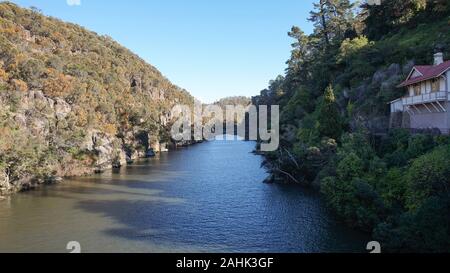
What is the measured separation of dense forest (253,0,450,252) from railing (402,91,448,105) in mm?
3219

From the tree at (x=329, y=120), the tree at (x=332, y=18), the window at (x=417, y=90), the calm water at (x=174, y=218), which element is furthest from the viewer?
the tree at (x=332, y=18)

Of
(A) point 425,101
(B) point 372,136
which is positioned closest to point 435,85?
(A) point 425,101

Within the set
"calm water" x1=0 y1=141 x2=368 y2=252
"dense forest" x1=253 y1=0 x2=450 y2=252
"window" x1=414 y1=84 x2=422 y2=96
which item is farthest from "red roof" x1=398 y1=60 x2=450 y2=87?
"calm water" x1=0 y1=141 x2=368 y2=252

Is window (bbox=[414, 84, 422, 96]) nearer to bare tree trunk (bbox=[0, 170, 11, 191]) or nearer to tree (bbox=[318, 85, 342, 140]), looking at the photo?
tree (bbox=[318, 85, 342, 140])

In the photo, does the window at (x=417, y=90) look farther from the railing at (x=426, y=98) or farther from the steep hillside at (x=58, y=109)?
the steep hillside at (x=58, y=109)

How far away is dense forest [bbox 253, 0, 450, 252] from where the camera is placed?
25938 mm

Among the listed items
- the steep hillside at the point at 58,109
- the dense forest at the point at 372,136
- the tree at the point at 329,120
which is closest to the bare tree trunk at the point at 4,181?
the steep hillside at the point at 58,109

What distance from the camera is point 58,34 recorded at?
112 m

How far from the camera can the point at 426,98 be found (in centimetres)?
3525

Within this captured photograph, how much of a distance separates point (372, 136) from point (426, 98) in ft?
21.9

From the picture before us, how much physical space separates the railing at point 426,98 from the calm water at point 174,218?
13351 mm

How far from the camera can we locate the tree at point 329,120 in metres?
49.4

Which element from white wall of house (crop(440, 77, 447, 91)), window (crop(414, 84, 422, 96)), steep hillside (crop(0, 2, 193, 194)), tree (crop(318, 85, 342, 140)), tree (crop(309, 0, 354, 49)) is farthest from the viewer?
tree (crop(309, 0, 354, 49))
